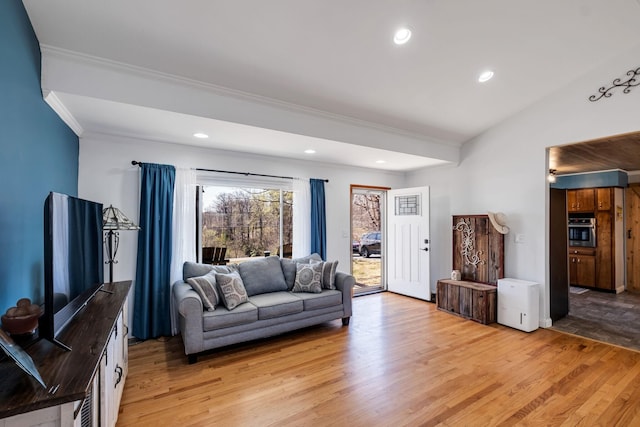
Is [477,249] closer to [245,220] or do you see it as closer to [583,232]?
[583,232]

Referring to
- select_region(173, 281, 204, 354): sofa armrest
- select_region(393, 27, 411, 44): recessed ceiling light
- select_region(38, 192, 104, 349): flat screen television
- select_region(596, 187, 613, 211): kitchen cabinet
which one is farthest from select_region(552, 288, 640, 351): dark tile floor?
select_region(38, 192, 104, 349): flat screen television

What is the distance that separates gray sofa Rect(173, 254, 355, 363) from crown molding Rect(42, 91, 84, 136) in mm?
1782

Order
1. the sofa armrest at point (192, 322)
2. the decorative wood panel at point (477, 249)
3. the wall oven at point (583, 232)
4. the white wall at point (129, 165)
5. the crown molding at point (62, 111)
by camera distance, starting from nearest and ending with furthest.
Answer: the crown molding at point (62, 111), the sofa armrest at point (192, 322), the white wall at point (129, 165), the decorative wood panel at point (477, 249), the wall oven at point (583, 232)

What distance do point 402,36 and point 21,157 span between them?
2930mm

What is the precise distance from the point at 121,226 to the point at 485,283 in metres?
4.65

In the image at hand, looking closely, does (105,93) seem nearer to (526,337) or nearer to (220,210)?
(220,210)

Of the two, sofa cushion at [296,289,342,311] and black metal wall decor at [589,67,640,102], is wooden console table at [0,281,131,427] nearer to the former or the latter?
sofa cushion at [296,289,342,311]

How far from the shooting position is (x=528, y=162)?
404 centimetres

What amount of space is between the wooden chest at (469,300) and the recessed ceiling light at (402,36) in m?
3.24

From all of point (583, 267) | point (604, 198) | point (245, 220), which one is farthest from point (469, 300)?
point (604, 198)

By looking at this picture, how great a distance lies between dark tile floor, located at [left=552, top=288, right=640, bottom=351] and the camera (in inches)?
139

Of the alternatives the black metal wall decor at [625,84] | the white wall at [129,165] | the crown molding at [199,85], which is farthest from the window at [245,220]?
the black metal wall decor at [625,84]

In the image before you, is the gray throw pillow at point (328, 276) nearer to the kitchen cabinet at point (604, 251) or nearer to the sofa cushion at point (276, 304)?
the sofa cushion at point (276, 304)

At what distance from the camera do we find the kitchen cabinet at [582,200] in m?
5.85
